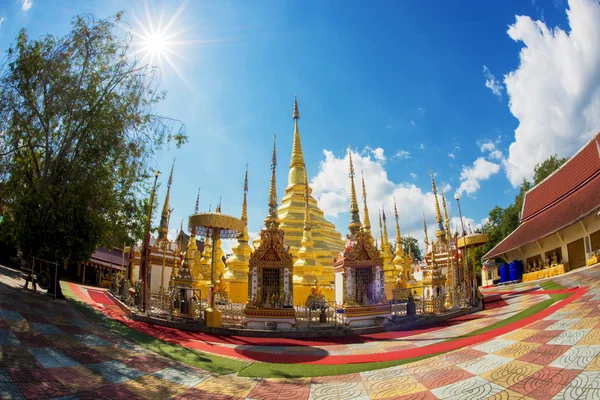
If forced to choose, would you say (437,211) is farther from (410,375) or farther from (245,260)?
(410,375)

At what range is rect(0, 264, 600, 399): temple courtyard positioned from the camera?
15.3 ft

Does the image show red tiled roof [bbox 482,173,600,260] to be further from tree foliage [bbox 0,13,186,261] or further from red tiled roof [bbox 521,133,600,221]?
tree foliage [bbox 0,13,186,261]

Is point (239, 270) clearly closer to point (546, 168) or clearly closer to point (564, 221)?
point (564, 221)

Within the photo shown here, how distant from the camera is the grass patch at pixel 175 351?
6.88 meters

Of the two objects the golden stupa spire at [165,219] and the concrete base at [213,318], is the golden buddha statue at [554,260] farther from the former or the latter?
the golden stupa spire at [165,219]

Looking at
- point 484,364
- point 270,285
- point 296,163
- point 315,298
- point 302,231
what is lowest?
point 315,298

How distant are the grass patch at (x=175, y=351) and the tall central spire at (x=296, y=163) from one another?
1865 cm

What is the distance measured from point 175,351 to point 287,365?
2.87 m

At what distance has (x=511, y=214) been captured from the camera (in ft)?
119

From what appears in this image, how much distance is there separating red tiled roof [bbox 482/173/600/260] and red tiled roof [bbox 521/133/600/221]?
507 mm

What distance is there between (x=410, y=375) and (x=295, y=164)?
23.5 m

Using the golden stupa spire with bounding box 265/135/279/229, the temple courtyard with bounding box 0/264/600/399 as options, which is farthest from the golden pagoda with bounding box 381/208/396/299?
the temple courtyard with bounding box 0/264/600/399

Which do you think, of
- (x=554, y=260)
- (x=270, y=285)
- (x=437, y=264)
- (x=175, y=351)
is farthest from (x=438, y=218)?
(x=175, y=351)

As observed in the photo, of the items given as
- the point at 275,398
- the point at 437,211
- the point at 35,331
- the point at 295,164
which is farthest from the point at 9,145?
the point at 437,211
